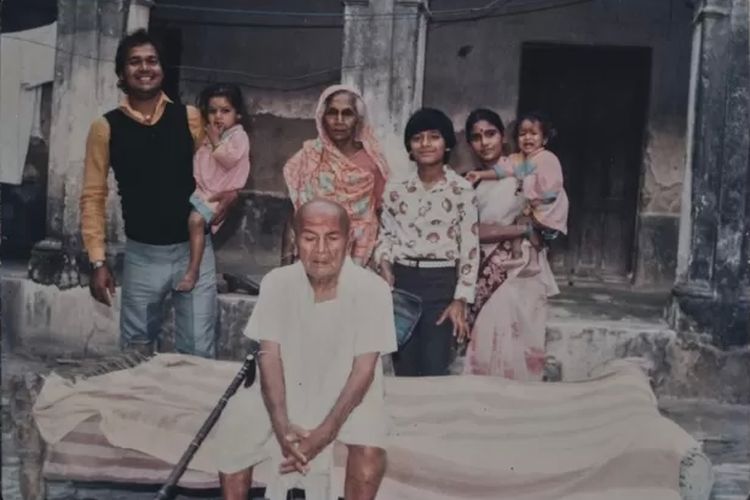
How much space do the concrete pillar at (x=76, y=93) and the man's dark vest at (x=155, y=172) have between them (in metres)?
2.39

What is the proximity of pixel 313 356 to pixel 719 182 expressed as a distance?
13.3 ft


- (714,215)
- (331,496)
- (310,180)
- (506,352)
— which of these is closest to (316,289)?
(331,496)

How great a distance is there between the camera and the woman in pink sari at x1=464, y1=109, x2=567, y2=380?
16.2 feet

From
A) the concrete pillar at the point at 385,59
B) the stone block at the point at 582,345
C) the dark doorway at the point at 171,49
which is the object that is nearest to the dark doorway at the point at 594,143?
the stone block at the point at 582,345

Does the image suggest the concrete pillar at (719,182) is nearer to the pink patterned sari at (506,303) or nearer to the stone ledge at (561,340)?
the stone ledge at (561,340)

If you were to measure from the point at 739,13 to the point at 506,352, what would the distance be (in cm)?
301

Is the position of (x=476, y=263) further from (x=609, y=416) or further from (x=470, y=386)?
(x=609, y=416)

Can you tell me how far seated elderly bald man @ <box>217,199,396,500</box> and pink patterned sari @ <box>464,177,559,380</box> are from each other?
5.44ft

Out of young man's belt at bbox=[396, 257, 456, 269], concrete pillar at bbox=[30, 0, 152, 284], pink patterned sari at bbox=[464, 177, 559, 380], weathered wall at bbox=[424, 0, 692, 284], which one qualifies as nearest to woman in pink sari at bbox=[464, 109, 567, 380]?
pink patterned sari at bbox=[464, 177, 559, 380]

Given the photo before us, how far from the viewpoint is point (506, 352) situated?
5.05 metres

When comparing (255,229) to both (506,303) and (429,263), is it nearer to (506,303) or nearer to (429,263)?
(506,303)

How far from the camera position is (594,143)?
363 inches

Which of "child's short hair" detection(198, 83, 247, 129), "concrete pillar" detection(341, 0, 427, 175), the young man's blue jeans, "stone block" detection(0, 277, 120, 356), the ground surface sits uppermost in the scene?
"concrete pillar" detection(341, 0, 427, 175)

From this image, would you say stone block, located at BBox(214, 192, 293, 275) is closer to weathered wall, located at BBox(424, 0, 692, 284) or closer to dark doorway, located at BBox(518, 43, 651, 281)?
weathered wall, located at BBox(424, 0, 692, 284)
